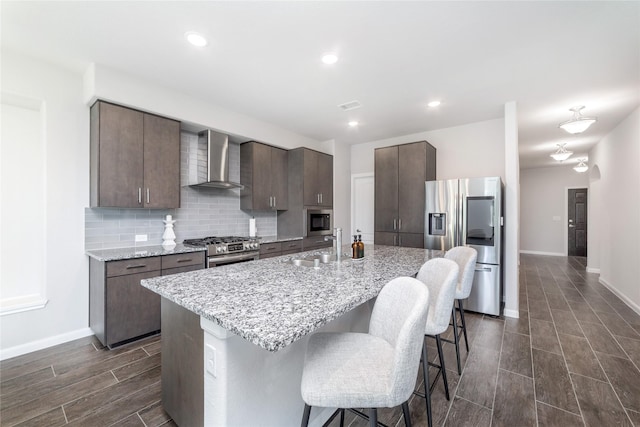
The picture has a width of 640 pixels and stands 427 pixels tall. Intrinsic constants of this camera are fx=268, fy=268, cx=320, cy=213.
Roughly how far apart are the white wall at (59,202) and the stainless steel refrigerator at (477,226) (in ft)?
13.7

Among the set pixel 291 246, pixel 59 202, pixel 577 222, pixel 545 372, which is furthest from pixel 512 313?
pixel 577 222

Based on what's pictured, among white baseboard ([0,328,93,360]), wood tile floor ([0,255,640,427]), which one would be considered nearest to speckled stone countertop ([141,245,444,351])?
wood tile floor ([0,255,640,427])

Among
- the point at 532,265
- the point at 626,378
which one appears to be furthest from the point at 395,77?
the point at 532,265

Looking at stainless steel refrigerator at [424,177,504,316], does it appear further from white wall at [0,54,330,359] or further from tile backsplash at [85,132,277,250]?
white wall at [0,54,330,359]

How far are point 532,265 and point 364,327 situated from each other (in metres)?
6.68

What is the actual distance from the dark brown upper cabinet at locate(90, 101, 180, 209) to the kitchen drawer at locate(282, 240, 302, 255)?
1.58 meters

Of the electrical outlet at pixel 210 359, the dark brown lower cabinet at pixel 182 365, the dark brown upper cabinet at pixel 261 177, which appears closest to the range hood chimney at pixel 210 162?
the dark brown upper cabinet at pixel 261 177

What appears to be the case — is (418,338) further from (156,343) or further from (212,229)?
(212,229)

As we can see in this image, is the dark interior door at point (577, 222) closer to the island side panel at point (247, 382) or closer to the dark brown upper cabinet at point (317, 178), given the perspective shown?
the dark brown upper cabinet at point (317, 178)

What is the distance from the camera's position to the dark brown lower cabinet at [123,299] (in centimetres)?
245

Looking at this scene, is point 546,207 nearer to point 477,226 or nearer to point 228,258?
point 477,226

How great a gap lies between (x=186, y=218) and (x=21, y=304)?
5.47 feet

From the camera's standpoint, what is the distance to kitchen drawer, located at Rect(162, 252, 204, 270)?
2.78 metres

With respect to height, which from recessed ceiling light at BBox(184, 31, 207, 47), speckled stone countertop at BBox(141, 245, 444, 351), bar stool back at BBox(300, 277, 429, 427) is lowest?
bar stool back at BBox(300, 277, 429, 427)
